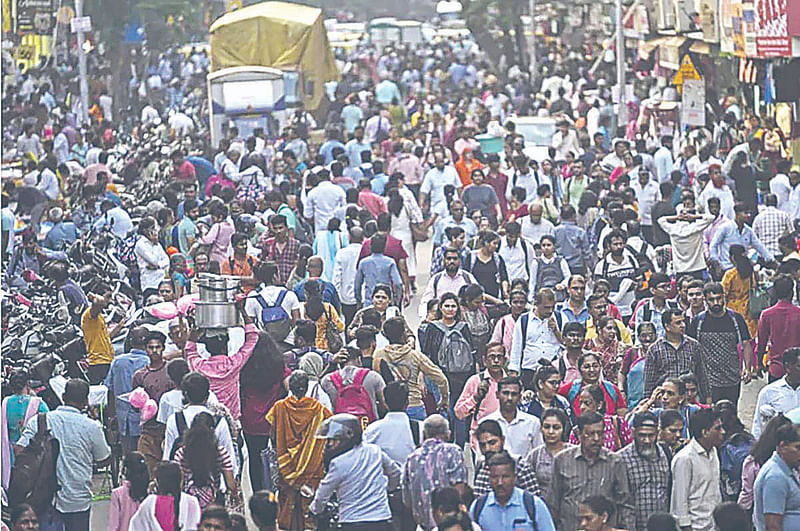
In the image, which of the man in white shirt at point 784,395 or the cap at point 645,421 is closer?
the cap at point 645,421

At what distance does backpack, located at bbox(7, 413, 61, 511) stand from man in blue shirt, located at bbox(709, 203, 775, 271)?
7726mm

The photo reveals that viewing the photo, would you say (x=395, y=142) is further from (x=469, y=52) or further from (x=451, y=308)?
(x=469, y=52)

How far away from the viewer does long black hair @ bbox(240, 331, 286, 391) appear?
11.0 m

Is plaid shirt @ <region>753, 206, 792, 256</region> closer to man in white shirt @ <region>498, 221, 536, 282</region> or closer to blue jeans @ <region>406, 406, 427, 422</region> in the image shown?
man in white shirt @ <region>498, 221, 536, 282</region>

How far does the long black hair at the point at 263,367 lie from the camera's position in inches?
435

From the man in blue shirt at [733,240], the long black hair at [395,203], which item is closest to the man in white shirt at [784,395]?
the man in blue shirt at [733,240]

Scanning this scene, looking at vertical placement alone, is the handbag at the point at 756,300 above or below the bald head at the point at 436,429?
below

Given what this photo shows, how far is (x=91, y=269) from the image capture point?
52.3 feet

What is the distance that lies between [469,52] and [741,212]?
47.9m

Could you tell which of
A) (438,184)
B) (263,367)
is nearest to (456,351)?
(263,367)

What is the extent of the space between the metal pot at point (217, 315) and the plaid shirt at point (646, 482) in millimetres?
3561

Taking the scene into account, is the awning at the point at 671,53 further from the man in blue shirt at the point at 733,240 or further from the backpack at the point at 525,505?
the backpack at the point at 525,505

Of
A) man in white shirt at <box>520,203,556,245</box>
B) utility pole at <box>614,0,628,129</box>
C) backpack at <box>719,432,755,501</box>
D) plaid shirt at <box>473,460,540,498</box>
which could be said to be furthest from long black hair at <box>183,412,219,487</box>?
utility pole at <box>614,0,628,129</box>

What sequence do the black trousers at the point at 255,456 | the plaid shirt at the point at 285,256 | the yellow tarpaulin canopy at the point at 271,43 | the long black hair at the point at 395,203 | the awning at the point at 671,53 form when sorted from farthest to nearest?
1. the yellow tarpaulin canopy at the point at 271,43
2. the awning at the point at 671,53
3. the long black hair at the point at 395,203
4. the plaid shirt at the point at 285,256
5. the black trousers at the point at 255,456
